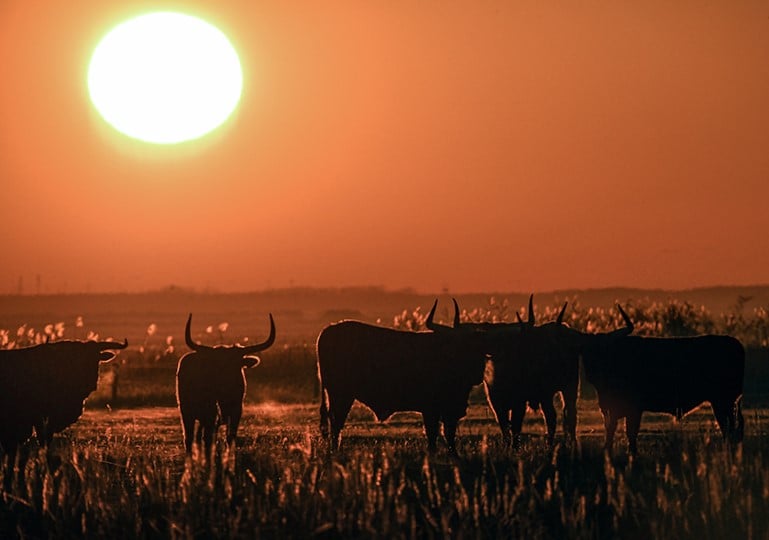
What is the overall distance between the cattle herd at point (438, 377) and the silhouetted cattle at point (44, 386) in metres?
0.01

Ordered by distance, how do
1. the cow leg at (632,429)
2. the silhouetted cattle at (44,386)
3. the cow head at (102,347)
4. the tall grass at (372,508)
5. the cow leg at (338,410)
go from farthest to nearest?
the cow leg at (338,410), the cow head at (102,347), the silhouetted cattle at (44,386), the cow leg at (632,429), the tall grass at (372,508)

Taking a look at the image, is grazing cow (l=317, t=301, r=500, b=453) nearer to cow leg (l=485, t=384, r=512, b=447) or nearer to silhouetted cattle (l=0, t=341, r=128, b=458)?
cow leg (l=485, t=384, r=512, b=447)

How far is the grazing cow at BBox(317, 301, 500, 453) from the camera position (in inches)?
673

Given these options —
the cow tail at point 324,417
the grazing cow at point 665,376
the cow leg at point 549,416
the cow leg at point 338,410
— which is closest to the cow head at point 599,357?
the grazing cow at point 665,376

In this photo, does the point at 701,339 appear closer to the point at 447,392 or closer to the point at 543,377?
the point at 543,377

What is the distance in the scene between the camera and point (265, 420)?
23969mm

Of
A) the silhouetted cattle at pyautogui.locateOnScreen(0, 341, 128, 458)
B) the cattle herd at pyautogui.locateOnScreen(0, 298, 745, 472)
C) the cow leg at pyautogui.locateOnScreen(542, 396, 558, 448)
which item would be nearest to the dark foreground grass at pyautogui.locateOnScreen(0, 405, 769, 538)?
the cattle herd at pyautogui.locateOnScreen(0, 298, 745, 472)

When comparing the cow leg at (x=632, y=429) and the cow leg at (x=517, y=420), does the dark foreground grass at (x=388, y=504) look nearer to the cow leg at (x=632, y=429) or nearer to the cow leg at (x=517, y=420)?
the cow leg at (x=632, y=429)

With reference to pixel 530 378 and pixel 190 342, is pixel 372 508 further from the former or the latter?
pixel 530 378

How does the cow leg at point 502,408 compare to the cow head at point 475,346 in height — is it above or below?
below

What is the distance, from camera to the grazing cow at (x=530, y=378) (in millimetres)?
17031

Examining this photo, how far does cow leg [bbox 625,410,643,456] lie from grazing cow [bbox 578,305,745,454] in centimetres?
10

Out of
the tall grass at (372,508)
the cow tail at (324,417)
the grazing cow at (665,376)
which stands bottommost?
the tall grass at (372,508)

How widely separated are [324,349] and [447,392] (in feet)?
6.13
